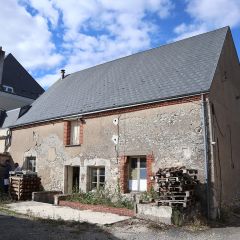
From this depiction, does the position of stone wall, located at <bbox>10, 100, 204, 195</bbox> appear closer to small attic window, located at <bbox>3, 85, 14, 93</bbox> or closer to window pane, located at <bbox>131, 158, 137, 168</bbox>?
window pane, located at <bbox>131, 158, 137, 168</bbox>

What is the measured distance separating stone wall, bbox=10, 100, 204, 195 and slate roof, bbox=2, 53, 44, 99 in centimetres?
1049

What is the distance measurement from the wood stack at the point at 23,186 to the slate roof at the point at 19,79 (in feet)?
40.5

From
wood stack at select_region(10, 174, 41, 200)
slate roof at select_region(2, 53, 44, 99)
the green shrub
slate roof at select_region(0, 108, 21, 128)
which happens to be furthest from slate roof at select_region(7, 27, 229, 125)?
slate roof at select_region(2, 53, 44, 99)

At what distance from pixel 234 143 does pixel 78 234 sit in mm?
8461

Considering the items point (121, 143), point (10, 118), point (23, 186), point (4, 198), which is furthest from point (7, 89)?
point (121, 143)

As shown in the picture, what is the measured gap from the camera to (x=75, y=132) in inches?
603

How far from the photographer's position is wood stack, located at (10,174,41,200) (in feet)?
48.0

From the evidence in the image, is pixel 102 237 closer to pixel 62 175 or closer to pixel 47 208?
pixel 47 208

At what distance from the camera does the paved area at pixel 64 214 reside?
32.1ft

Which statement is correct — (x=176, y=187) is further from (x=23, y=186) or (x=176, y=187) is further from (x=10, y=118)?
(x=10, y=118)

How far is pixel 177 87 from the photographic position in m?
12.2

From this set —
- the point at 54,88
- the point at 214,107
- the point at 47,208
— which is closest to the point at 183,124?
the point at 214,107

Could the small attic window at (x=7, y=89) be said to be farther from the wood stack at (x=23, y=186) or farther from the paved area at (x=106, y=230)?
the paved area at (x=106, y=230)

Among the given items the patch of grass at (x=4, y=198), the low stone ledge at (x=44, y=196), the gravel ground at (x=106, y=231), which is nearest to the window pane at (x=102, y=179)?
the low stone ledge at (x=44, y=196)
